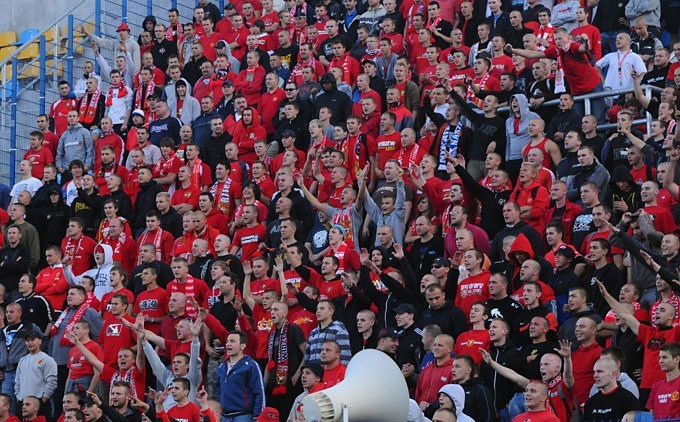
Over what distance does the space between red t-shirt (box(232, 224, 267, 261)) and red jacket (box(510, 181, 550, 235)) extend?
310 cm

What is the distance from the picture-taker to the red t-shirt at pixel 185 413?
41.8ft

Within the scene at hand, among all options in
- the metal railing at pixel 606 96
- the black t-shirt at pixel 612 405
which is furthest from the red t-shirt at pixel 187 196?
the black t-shirt at pixel 612 405

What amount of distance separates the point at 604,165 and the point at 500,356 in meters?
3.33

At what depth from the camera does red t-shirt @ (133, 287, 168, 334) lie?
14.9 metres

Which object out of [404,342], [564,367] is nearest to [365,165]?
[404,342]

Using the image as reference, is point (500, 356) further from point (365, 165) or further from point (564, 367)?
point (365, 165)

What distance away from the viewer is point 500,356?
11.8 meters

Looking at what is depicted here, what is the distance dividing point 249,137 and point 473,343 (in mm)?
6478

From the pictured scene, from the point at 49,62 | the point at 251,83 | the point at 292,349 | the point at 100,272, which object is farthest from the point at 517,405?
the point at 49,62

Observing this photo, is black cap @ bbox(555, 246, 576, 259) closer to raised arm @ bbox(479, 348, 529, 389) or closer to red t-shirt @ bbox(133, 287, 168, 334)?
raised arm @ bbox(479, 348, 529, 389)

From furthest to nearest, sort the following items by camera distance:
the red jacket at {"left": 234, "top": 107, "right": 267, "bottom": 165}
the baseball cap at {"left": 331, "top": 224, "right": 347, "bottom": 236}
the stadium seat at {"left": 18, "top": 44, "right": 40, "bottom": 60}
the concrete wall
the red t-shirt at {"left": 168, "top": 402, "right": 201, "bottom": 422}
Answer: the concrete wall < the stadium seat at {"left": 18, "top": 44, "right": 40, "bottom": 60} < the red jacket at {"left": 234, "top": 107, "right": 267, "bottom": 165} < the baseball cap at {"left": 331, "top": 224, "right": 347, "bottom": 236} < the red t-shirt at {"left": 168, "top": 402, "right": 201, "bottom": 422}

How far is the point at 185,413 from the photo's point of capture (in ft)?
42.0

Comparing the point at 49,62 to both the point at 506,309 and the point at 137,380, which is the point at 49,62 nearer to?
the point at 137,380

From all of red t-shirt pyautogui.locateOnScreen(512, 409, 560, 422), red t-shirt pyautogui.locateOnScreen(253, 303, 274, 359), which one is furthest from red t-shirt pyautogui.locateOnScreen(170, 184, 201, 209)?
red t-shirt pyautogui.locateOnScreen(512, 409, 560, 422)
